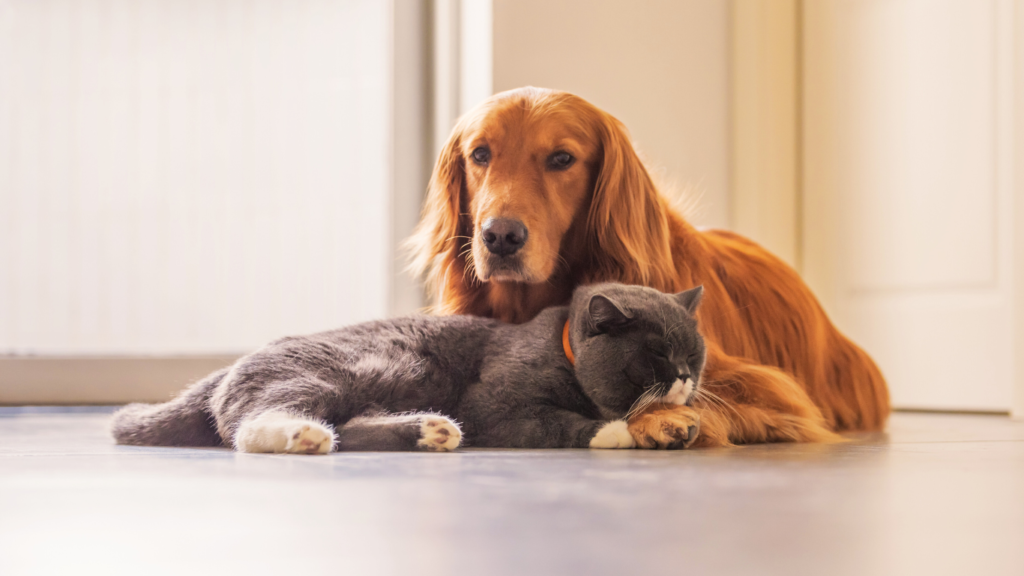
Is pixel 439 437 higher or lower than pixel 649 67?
lower

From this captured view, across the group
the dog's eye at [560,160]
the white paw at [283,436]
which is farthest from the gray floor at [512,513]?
the dog's eye at [560,160]

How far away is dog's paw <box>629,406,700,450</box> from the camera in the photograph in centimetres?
129

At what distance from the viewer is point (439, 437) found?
125cm

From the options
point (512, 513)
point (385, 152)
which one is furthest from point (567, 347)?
point (385, 152)

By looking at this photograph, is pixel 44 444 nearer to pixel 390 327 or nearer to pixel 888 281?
pixel 390 327

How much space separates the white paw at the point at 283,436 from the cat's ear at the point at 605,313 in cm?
46

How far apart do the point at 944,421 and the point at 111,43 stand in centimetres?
279

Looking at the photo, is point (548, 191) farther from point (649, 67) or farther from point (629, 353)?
point (649, 67)

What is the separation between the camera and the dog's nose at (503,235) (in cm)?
148

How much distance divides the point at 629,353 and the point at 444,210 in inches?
23.5

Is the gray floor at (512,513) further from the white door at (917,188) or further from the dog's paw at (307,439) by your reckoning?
the white door at (917,188)

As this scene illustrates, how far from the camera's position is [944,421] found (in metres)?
2.12

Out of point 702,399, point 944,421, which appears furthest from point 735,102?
point 702,399

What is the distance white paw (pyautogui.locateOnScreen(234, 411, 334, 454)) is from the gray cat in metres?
0.01
